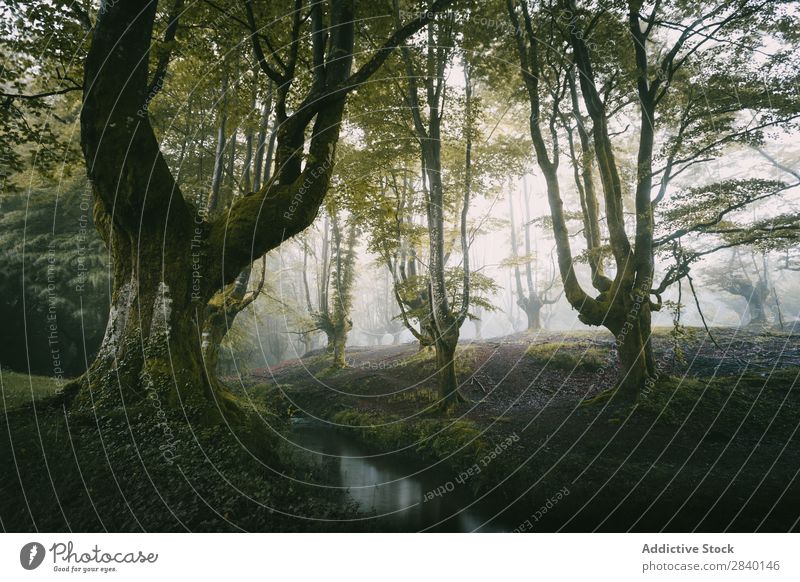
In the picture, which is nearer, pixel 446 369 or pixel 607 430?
pixel 607 430

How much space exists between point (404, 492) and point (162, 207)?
668 centimetres

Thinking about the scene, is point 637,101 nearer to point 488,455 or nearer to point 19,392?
point 488,455

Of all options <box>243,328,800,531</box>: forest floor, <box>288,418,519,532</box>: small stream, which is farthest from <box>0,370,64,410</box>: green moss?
<box>243,328,800,531</box>: forest floor

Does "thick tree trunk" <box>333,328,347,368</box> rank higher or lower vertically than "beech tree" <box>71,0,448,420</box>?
lower

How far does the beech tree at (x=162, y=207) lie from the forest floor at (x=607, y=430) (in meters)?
5.58

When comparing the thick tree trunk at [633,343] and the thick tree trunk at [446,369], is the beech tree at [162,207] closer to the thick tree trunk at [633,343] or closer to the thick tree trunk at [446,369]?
the thick tree trunk at [446,369]

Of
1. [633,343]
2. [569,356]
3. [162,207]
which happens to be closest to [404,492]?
[633,343]

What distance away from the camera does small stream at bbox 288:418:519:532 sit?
5.76 metres

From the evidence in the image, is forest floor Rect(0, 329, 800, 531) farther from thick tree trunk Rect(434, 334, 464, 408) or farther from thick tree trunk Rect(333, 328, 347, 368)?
thick tree trunk Rect(333, 328, 347, 368)

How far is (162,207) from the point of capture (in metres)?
5.16

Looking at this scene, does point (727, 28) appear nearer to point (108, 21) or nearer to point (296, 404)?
point (108, 21)

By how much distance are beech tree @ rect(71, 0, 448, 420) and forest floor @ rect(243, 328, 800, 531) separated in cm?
558

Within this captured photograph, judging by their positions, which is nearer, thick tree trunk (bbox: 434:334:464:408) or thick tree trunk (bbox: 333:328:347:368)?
thick tree trunk (bbox: 434:334:464:408)

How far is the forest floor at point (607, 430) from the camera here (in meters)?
5.34
